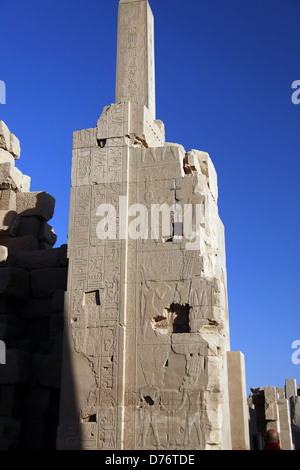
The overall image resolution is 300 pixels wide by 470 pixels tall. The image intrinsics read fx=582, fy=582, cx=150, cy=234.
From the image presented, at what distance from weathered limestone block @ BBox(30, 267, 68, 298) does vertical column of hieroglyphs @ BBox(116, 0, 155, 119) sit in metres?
2.81

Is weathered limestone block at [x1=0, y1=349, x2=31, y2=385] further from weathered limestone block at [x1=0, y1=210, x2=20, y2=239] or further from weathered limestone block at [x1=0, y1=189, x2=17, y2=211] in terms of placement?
weathered limestone block at [x1=0, y1=189, x2=17, y2=211]

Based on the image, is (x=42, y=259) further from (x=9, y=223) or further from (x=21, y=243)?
(x=9, y=223)

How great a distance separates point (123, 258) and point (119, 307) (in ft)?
1.95

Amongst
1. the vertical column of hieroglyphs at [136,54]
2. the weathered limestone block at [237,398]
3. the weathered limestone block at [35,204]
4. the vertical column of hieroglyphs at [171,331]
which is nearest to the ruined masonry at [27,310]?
the weathered limestone block at [35,204]

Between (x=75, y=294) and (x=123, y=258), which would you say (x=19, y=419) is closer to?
(x=75, y=294)

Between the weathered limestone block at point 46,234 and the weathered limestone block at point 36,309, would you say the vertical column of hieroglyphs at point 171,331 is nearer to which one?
the weathered limestone block at point 36,309

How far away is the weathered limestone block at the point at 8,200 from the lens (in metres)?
9.98

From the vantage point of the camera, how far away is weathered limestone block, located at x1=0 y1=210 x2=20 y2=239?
973 cm

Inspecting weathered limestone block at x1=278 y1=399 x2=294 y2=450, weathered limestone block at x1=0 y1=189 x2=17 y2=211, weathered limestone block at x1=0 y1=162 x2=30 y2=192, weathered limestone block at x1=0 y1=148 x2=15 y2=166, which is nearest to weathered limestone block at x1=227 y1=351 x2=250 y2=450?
weathered limestone block at x1=0 y1=189 x2=17 y2=211

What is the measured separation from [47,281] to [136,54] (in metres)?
3.89

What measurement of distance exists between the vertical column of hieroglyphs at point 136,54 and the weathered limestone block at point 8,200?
8.47 ft

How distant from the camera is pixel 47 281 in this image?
8578 millimetres
